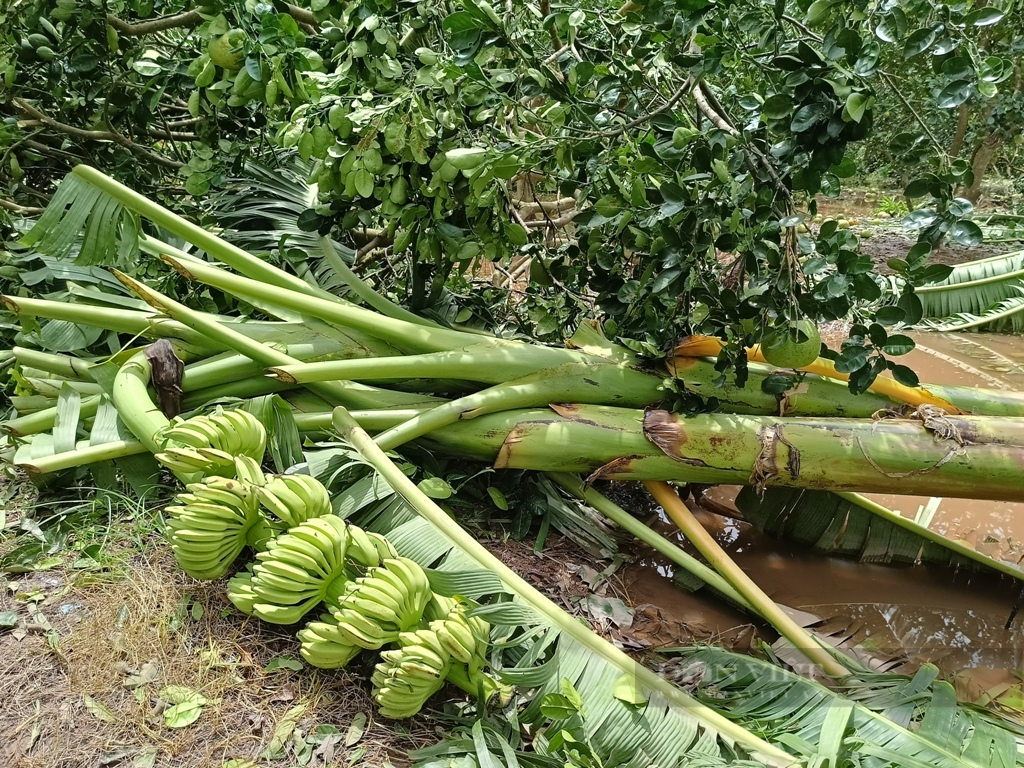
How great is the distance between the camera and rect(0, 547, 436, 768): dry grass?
161cm

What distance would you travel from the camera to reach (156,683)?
1.74m

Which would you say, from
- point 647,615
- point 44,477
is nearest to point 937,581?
point 647,615

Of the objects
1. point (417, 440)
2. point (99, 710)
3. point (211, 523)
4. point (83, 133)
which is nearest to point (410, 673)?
point (211, 523)

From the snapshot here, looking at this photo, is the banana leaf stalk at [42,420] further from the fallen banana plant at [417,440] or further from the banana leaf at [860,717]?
the banana leaf at [860,717]

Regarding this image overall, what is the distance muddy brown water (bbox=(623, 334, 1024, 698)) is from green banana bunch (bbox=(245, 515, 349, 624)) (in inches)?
45.2

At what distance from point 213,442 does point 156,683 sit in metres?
0.64

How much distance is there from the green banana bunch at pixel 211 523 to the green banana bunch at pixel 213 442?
2.7 inches

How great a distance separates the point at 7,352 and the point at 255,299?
1.22 metres

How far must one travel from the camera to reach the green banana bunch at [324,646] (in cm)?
168

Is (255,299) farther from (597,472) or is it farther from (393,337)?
(597,472)

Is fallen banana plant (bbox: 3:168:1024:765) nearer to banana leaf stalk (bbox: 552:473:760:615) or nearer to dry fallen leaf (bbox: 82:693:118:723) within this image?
banana leaf stalk (bbox: 552:473:760:615)

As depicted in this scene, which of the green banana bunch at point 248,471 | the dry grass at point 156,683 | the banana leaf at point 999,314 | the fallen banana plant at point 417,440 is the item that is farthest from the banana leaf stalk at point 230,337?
the banana leaf at point 999,314

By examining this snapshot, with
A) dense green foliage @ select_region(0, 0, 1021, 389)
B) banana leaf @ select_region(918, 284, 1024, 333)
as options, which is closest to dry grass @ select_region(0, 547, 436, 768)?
dense green foliage @ select_region(0, 0, 1021, 389)

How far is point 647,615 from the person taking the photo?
8.05ft
